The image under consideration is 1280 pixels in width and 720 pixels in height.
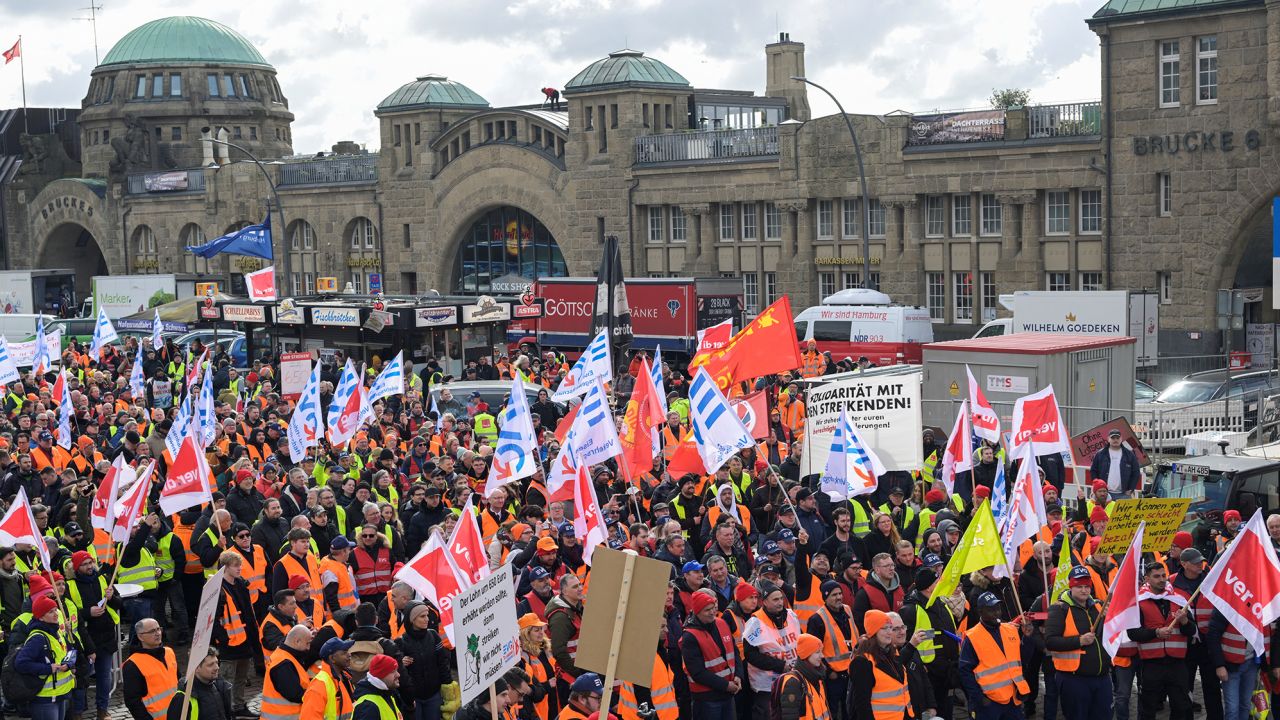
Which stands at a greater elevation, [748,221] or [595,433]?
[748,221]

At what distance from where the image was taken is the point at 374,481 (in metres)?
17.0

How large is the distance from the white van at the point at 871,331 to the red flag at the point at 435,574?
A: 75.3 feet

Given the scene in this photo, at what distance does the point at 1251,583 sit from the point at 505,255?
44252 millimetres

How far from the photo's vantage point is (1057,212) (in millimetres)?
38688

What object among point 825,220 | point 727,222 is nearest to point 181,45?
point 727,222

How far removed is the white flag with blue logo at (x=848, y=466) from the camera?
50.2ft

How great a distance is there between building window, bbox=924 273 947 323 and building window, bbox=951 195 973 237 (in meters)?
1.25

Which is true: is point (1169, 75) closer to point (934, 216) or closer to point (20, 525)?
point (934, 216)

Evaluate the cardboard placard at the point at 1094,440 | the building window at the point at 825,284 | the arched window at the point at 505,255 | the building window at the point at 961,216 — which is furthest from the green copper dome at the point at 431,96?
the cardboard placard at the point at 1094,440

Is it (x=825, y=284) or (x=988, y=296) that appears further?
(x=825, y=284)

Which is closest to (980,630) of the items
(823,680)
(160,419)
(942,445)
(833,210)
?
(823,680)

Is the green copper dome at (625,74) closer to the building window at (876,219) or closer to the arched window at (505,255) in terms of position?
the arched window at (505,255)

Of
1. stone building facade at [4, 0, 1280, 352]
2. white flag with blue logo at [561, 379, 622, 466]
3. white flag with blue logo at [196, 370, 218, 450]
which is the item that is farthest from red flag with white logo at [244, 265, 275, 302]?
white flag with blue logo at [561, 379, 622, 466]

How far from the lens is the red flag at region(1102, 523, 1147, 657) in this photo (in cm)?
1106
